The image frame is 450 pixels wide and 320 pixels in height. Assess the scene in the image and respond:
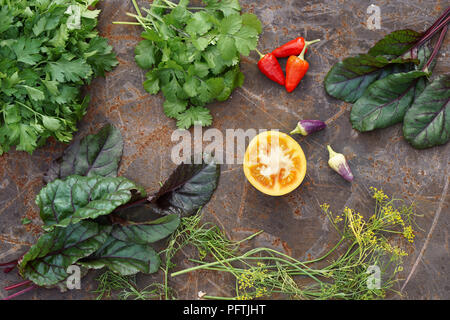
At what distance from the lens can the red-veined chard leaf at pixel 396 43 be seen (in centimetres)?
192

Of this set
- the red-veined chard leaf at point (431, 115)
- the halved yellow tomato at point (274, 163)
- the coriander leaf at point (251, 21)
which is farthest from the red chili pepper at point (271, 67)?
the red-veined chard leaf at point (431, 115)

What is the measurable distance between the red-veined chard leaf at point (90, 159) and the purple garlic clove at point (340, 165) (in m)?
1.09

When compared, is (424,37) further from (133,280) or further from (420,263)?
(133,280)

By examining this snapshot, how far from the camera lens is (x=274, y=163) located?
1865 millimetres

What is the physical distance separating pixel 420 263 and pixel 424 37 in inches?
45.0

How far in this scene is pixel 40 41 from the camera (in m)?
1.73

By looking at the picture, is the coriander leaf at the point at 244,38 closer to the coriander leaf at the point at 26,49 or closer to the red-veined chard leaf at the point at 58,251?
the coriander leaf at the point at 26,49

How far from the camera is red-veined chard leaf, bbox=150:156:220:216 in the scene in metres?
1.95

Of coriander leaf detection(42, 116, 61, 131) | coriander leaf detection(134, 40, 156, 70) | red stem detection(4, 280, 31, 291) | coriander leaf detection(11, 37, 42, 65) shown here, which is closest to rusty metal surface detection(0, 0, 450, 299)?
red stem detection(4, 280, 31, 291)

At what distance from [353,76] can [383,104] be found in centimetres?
20

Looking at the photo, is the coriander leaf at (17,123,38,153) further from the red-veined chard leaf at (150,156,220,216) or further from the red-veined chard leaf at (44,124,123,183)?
the red-veined chard leaf at (150,156,220,216)

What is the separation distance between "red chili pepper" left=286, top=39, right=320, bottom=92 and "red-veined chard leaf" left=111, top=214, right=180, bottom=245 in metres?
0.88

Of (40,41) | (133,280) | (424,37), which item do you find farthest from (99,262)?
(424,37)

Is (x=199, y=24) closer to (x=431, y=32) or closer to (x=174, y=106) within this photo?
(x=174, y=106)
